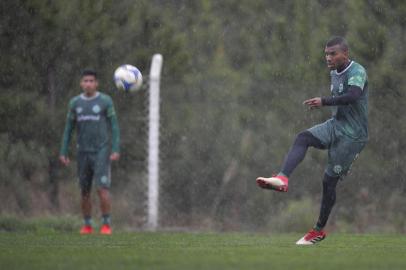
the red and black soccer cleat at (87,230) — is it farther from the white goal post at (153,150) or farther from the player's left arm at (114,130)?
the white goal post at (153,150)

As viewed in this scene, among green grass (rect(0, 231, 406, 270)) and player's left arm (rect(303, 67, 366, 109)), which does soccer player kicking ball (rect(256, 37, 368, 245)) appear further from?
green grass (rect(0, 231, 406, 270))

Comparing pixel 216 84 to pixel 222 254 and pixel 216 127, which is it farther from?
pixel 222 254

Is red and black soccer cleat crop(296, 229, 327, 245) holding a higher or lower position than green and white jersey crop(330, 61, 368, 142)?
lower

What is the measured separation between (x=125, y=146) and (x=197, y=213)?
1357mm

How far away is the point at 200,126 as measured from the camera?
43.9 feet

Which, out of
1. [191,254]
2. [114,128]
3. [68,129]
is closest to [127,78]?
[114,128]

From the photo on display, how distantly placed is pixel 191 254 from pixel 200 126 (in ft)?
20.3

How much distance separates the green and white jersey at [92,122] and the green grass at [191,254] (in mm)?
2030

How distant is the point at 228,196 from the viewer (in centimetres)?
1327

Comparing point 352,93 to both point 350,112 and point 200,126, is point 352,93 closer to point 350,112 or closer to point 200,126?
point 350,112

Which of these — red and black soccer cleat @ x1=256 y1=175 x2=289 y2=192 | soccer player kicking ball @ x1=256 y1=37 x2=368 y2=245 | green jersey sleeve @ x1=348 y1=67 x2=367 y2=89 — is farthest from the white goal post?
red and black soccer cleat @ x1=256 y1=175 x2=289 y2=192

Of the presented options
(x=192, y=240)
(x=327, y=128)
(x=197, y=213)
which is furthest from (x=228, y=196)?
(x=327, y=128)

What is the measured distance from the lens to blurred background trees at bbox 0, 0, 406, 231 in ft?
42.9

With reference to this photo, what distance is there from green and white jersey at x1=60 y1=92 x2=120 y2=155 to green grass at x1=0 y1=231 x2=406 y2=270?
2.03 meters
